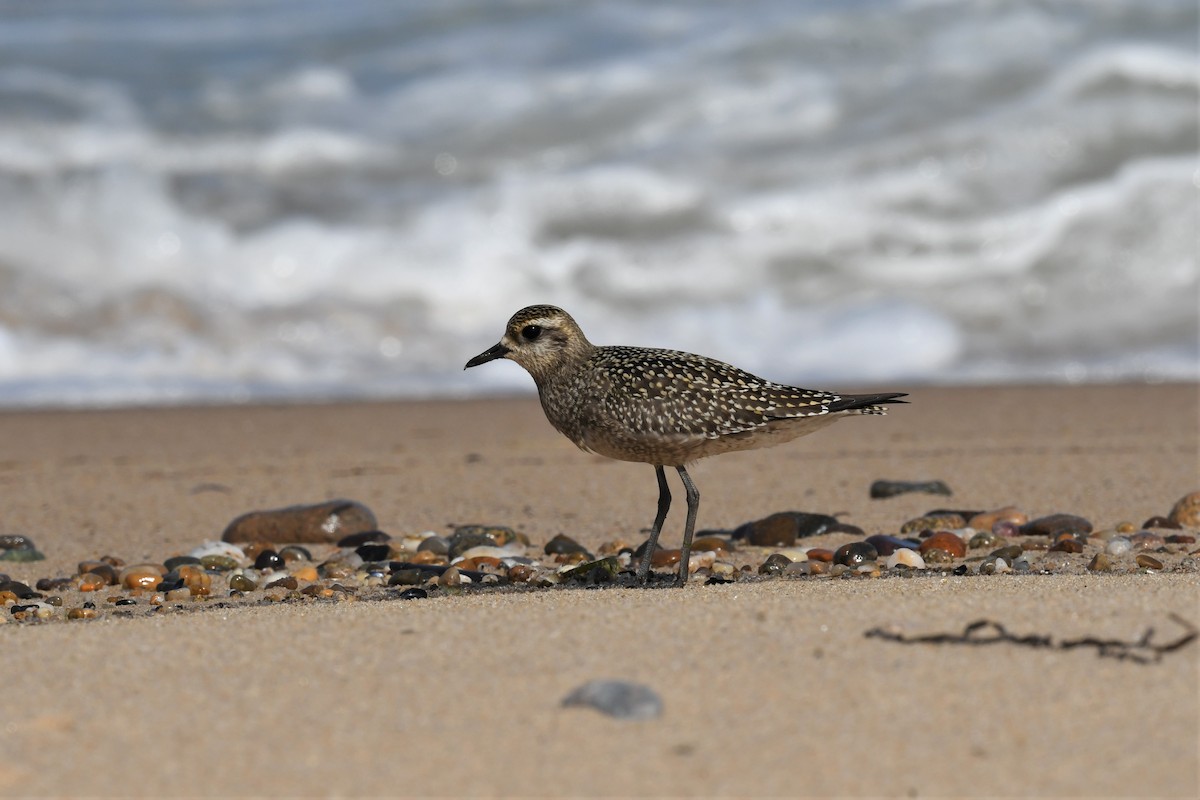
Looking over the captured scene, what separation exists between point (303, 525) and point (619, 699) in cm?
331

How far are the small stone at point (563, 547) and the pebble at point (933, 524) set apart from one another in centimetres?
125

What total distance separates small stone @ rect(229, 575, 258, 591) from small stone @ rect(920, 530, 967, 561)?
2325 millimetres

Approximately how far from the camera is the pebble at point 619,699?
9.59 ft

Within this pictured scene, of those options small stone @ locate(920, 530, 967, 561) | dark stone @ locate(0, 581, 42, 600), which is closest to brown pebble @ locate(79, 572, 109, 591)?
dark stone @ locate(0, 581, 42, 600)

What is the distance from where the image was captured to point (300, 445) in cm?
861

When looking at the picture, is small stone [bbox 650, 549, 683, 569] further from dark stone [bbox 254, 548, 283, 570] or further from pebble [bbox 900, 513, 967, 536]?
dark stone [bbox 254, 548, 283, 570]

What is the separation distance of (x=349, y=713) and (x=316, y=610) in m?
1.09

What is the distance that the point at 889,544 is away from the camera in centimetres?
525

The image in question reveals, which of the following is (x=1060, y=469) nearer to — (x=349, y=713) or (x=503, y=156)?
(x=349, y=713)

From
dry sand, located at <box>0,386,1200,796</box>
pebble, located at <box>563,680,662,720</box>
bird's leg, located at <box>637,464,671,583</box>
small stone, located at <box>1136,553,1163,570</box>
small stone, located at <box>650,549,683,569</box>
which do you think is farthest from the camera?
small stone, located at <box>650,549,683,569</box>

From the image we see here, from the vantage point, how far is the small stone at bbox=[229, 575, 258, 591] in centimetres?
511

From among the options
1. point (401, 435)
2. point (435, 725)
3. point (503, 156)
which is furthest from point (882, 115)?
point (435, 725)

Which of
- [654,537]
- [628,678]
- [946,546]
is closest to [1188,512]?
[946,546]

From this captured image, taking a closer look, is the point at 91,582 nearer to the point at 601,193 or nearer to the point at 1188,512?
the point at 1188,512
